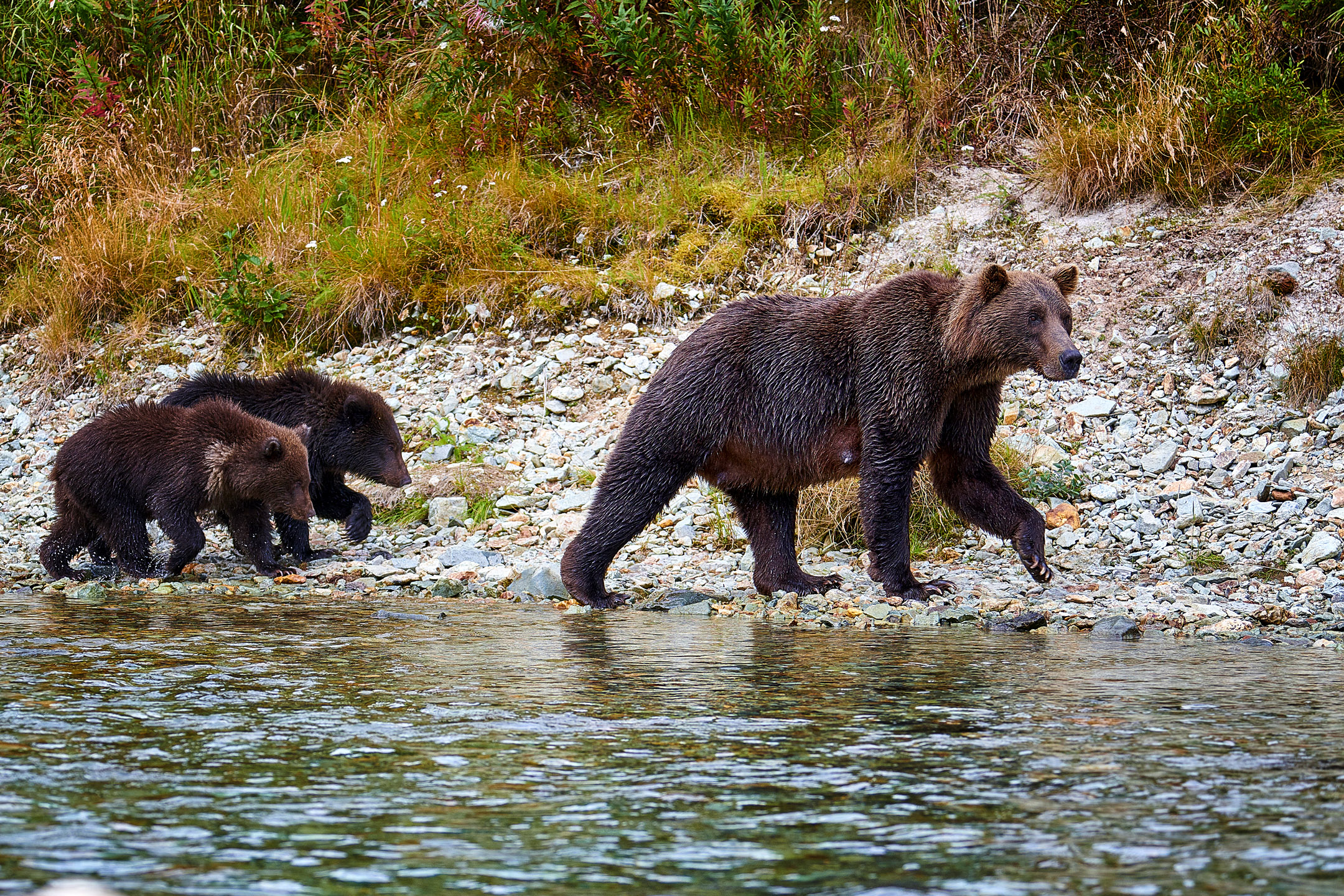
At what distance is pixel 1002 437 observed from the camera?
8750 mm

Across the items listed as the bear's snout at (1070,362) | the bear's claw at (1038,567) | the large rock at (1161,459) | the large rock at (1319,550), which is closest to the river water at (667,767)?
the bear's claw at (1038,567)

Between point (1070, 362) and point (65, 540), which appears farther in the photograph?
point (65, 540)

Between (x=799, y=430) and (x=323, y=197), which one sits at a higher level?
(x=323, y=197)

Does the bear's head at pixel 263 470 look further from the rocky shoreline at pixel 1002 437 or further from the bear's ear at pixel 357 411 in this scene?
the bear's ear at pixel 357 411

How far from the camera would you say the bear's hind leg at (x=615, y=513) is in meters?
7.00

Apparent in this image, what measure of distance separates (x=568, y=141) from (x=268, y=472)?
5.19 meters

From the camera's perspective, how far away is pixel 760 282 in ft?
35.0

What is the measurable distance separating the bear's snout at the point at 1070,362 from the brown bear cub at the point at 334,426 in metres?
4.30

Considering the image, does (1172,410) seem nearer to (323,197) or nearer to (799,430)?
(799,430)

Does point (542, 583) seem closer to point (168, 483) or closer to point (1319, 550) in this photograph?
point (168, 483)

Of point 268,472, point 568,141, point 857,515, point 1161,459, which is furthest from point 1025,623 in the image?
point 568,141

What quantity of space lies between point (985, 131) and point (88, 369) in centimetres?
744

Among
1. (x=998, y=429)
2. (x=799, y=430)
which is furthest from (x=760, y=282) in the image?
(x=799, y=430)

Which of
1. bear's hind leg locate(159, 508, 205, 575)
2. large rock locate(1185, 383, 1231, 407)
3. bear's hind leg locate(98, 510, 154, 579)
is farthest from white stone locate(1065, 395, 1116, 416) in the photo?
bear's hind leg locate(98, 510, 154, 579)
